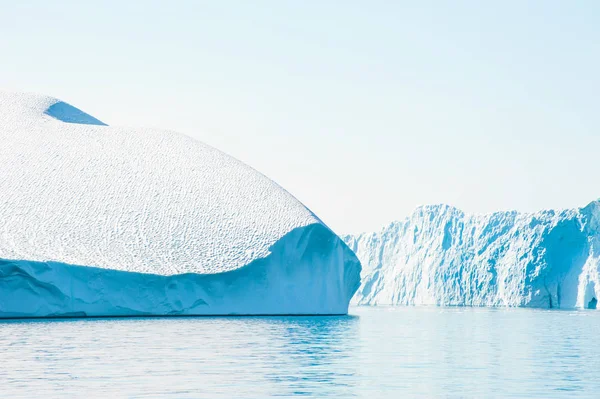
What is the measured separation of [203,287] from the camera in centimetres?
2766

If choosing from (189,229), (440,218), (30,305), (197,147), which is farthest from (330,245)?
(440,218)

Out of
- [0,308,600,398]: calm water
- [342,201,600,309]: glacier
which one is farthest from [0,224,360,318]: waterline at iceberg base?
[342,201,600,309]: glacier

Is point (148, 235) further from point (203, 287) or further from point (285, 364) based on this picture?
point (285, 364)

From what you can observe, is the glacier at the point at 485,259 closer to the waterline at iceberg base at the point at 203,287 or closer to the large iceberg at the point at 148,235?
the large iceberg at the point at 148,235

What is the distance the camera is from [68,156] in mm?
32906

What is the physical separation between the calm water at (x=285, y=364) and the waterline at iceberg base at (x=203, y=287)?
4.12 meters

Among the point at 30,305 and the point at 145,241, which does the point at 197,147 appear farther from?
the point at 30,305

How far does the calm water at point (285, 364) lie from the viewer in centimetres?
952

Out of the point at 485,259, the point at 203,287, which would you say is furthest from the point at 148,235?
the point at 485,259

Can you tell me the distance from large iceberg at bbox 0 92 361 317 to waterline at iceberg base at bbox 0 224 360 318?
0.12 ft

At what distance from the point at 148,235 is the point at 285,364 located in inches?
687

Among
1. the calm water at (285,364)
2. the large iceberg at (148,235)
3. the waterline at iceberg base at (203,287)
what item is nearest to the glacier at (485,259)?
the large iceberg at (148,235)

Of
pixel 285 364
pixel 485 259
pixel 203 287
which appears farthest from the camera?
pixel 485 259

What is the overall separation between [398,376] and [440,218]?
165ft
